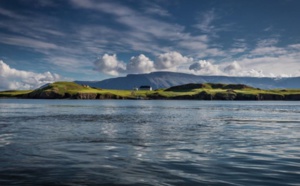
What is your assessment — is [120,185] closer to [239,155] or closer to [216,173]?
[216,173]

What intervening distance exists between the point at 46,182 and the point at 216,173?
391 inches

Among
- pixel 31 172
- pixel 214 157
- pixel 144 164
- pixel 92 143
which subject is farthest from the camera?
pixel 92 143

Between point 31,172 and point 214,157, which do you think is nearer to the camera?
point 31,172

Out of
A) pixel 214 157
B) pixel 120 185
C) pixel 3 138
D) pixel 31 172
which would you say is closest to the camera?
pixel 120 185

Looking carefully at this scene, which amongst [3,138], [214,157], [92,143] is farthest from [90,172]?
[3,138]

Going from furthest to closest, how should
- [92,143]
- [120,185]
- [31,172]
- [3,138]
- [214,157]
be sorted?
[3,138], [92,143], [214,157], [31,172], [120,185]

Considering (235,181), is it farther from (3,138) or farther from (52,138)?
(3,138)

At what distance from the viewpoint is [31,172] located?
717 inches

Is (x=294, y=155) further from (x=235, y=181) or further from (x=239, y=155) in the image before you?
(x=235, y=181)

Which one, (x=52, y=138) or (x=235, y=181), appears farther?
(x=52, y=138)

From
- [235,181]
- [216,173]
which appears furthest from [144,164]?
[235,181]

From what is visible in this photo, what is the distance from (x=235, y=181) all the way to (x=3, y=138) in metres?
26.2

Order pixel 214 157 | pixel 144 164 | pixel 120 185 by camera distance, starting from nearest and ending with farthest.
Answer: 1. pixel 120 185
2. pixel 144 164
3. pixel 214 157

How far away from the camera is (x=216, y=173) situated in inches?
725
